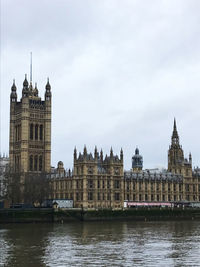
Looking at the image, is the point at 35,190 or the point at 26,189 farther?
the point at 35,190

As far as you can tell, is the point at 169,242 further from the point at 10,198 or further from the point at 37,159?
the point at 37,159

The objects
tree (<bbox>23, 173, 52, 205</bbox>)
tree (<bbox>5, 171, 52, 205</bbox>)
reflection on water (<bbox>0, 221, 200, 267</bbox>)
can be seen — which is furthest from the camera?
tree (<bbox>23, 173, 52, 205</bbox>)

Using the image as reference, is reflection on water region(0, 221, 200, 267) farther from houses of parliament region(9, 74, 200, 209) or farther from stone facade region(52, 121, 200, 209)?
stone facade region(52, 121, 200, 209)

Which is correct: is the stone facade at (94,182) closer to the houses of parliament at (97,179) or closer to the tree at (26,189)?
the houses of parliament at (97,179)

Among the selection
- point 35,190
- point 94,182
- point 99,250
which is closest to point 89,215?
point 35,190

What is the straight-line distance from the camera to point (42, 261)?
54375mm

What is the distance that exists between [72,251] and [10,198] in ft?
282

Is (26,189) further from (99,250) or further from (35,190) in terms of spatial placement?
(99,250)

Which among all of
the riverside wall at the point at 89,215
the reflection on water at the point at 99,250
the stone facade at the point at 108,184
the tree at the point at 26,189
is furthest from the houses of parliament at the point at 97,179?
the reflection on water at the point at 99,250

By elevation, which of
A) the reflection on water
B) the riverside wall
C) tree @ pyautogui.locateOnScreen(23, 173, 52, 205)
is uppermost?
tree @ pyautogui.locateOnScreen(23, 173, 52, 205)

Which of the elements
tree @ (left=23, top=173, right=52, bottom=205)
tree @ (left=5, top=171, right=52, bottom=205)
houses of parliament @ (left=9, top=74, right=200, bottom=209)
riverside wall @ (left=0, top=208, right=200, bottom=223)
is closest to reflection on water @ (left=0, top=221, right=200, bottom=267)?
riverside wall @ (left=0, top=208, right=200, bottom=223)

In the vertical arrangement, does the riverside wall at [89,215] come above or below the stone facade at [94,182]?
below

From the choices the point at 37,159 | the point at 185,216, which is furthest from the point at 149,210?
the point at 37,159

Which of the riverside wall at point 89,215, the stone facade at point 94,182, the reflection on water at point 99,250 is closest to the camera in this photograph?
the reflection on water at point 99,250
